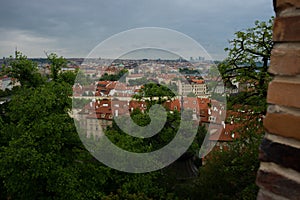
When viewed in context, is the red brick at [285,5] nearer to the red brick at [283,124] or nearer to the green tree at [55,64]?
the red brick at [283,124]

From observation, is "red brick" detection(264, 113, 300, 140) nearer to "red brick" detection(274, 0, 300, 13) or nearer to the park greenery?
"red brick" detection(274, 0, 300, 13)

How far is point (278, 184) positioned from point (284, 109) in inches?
9.2

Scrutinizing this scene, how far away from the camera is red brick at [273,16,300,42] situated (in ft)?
3.08

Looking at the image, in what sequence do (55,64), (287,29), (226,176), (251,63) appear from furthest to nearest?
(55,64)
(226,176)
(251,63)
(287,29)

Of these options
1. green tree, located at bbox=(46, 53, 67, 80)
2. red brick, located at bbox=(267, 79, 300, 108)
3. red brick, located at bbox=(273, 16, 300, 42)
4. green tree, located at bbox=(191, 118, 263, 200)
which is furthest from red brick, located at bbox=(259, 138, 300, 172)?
green tree, located at bbox=(46, 53, 67, 80)

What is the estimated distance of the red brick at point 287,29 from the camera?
3.08 feet

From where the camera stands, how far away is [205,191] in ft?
49.8

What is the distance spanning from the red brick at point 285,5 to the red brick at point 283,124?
1.05 feet

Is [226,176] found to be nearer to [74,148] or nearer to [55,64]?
[74,148]

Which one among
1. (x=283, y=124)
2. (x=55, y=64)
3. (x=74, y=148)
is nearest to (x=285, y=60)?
(x=283, y=124)

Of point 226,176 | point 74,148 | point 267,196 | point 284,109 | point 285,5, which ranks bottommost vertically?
point 226,176

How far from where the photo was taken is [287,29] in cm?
96

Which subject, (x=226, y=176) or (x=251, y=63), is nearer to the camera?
(x=251, y=63)

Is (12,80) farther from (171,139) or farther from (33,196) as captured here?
(171,139)
